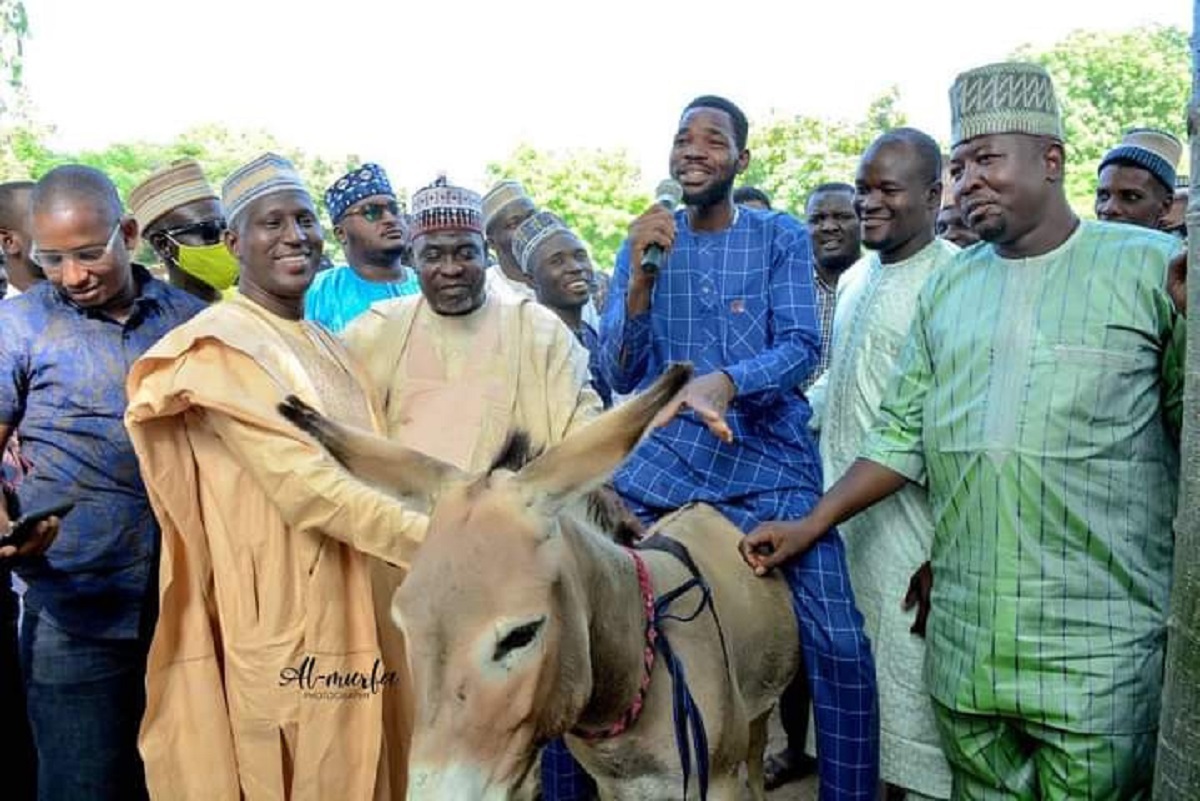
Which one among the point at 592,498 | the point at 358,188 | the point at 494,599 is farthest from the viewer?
the point at 358,188

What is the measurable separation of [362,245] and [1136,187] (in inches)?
157

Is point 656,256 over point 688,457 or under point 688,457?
over

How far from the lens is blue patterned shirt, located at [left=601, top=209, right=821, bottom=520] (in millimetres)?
3969

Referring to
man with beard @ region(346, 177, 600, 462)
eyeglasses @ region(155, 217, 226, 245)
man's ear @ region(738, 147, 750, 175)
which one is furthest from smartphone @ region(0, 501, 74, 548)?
man's ear @ region(738, 147, 750, 175)

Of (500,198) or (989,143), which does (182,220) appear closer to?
(500,198)

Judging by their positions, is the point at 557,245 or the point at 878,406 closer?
the point at 878,406

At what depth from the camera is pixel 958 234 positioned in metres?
6.45

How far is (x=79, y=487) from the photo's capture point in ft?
11.5

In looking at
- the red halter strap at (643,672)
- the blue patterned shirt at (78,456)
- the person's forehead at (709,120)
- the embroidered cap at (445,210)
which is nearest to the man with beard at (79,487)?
the blue patterned shirt at (78,456)

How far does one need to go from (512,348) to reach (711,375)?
799 mm

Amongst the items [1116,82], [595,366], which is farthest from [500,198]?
[1116,82]

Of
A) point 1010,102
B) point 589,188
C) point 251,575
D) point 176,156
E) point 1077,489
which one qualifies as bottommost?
point 251,575

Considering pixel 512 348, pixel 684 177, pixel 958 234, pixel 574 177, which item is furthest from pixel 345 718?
pixel 574 177

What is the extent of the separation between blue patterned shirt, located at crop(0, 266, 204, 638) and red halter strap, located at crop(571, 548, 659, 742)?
5.45 ft
